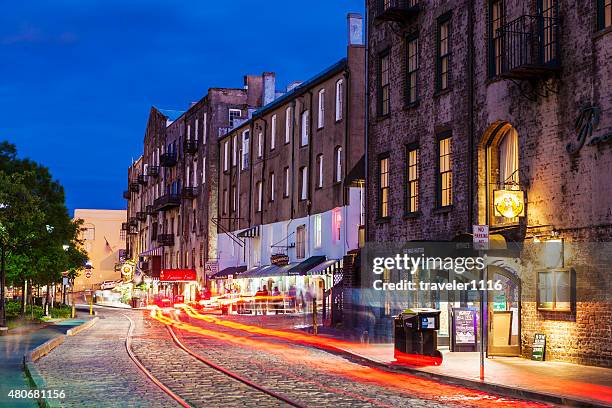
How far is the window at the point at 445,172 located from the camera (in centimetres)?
2742

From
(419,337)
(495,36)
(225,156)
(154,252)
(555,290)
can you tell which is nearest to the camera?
(419,337)

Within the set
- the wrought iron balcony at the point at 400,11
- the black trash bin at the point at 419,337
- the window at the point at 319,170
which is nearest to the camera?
the black trash bin at the point at 419,337

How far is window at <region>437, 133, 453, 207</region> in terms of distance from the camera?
90.0 feet

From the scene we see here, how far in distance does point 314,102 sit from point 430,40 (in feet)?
61.8

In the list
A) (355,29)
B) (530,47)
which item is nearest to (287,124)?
(355,29)

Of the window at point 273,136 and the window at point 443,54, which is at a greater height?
the window at point 273,136

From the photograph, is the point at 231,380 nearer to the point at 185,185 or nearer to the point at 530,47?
the point at 530,47

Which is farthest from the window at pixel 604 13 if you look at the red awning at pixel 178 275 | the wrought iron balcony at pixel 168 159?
the wrought iron balcony at pixel 168 159

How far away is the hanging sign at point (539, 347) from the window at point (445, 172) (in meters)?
6.03

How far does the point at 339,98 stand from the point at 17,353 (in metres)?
23.9

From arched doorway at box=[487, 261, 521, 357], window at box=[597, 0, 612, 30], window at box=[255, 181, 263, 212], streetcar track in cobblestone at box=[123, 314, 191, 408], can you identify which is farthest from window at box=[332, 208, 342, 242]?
window at box=[597, 0, 612, 30]

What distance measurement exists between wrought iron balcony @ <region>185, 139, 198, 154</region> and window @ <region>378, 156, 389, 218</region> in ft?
139

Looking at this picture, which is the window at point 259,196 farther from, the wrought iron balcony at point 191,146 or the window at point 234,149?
the wrought iron balcony at point 191,146

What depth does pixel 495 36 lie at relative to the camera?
2514 cm
